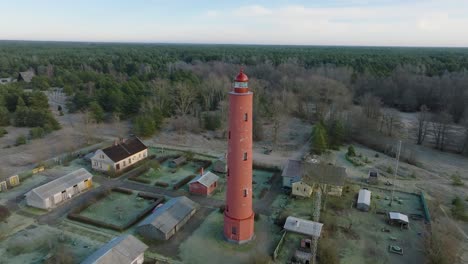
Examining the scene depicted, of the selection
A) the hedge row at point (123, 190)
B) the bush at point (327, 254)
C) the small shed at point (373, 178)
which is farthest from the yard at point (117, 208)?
the small shed at point (373, 178)

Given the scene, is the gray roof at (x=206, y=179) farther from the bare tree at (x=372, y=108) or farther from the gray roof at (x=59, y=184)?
the bare tree at (x=372, y=108)

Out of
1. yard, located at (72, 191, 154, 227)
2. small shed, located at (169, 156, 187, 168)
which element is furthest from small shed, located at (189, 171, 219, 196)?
small shed, located at (169, 156, 187, 168)

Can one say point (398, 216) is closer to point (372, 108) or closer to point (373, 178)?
point (373, 178)

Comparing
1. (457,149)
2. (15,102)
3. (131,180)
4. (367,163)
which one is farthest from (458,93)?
(15,102)

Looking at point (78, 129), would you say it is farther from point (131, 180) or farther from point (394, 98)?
point (394, 98)

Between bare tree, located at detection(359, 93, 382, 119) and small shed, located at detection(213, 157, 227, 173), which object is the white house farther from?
bare tree, located at detection(359, 93, 382, 119)

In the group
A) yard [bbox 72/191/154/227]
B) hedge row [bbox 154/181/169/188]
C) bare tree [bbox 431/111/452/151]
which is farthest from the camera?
bare tree [bbox 431/111/452/151]

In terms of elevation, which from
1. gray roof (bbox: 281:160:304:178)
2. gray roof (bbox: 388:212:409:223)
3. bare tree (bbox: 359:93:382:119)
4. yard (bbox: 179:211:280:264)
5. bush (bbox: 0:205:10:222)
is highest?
bare tree (bbox: 359:93:382:119)

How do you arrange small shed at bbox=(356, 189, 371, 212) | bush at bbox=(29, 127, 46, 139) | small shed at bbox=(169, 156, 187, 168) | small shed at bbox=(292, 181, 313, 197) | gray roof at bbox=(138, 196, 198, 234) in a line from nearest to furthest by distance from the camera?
gray roof at bbox=(138, 196, 198, 234), small shed at bbox=(356, 189, 371, 212), small shed at bbox=(292, 181, 313, 197), small shed at bbox=(169, 156, 187, 168), bush at bbox=(29, 127, 46, 139)
